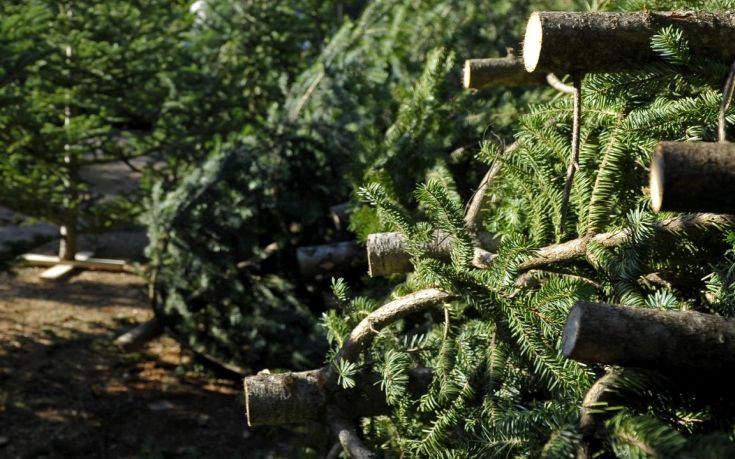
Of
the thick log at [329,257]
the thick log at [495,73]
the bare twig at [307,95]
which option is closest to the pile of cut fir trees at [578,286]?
the thick log at [495,73]

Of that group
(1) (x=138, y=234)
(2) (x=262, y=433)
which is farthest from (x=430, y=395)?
(1) (x=138, y=234)

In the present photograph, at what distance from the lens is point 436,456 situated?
5.93ft

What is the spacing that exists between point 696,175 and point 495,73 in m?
1.61

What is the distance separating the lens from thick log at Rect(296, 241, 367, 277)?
385 centimetres

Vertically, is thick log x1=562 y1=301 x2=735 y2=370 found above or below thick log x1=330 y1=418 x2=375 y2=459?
above

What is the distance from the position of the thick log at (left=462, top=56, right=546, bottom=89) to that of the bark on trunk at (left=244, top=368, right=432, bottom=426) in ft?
3.97

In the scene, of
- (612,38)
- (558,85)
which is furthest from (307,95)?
(612,38)

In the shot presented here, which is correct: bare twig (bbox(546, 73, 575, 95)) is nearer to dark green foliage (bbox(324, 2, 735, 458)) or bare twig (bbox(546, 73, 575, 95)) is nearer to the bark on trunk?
dark green foliage (bbox(324, 2, 735, 458))

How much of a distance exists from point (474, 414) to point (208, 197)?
2.91m

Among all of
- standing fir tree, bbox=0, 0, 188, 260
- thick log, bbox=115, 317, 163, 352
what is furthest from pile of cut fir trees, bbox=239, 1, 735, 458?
standing fir tree, bbox=0, 0, 188, 260

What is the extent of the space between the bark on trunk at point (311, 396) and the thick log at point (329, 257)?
1.69 m

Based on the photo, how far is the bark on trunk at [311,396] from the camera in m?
2.07

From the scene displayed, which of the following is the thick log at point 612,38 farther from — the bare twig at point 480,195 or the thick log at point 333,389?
the thick log at point 333,389

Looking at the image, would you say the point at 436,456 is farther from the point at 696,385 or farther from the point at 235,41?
the point at 235,41
